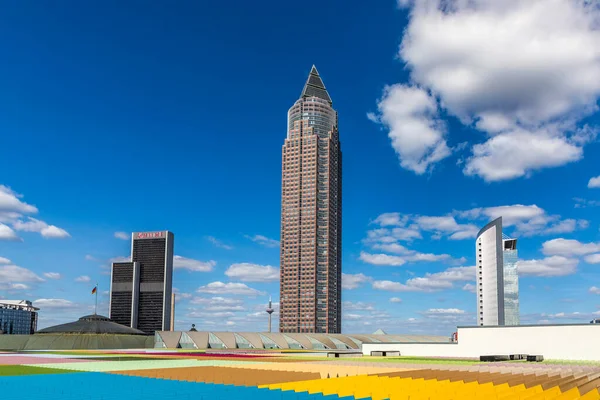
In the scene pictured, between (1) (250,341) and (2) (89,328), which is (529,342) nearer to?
(1) (250,341)

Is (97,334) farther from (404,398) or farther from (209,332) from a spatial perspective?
(404,398)

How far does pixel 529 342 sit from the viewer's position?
79312mm

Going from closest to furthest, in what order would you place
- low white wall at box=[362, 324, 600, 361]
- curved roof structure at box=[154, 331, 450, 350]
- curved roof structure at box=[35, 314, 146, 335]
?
low white wall at box=[362, 324, 600, 361]
curved roof structure at box=[35, 314, 146, 335]
curved roof structure at box=[154, 331, 450, 350]

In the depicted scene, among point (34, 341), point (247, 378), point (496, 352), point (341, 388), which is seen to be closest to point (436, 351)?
point (496, 352)

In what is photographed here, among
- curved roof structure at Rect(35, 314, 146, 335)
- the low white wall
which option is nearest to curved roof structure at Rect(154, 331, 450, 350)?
curved roof structure at Rect(35, 314, 146, 335)

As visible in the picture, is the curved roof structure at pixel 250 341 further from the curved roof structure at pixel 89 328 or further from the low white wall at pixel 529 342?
the low white wall at pixel 529 342

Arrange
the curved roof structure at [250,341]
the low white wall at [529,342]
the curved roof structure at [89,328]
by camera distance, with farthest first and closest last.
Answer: the curved roof structure at [250,341], the curved roof structure at [89,328], the low white wall at [529,342]

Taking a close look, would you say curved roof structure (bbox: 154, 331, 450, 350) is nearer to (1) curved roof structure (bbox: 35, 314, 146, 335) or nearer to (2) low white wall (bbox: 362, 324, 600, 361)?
(1) curved roof structure (bbox: 35, 314, 146, 335)

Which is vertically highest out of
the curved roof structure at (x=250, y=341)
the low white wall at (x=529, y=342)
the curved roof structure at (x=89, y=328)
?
the low white wall at (x=529, y=342)

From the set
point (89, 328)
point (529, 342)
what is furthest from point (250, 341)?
point (529, 342)

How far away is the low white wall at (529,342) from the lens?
243 feet

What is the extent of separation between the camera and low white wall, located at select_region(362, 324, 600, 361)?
2921 inches

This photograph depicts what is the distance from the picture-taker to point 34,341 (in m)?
140

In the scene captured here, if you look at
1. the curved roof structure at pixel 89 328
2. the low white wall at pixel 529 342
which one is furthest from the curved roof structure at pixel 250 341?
the low white wall at pixel 529 342
